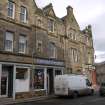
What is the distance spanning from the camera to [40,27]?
2908cm

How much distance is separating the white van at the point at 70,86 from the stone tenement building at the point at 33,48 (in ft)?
8.95

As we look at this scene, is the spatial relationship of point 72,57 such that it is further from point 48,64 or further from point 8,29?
point 8,29

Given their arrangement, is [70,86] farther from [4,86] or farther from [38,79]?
[4,86]

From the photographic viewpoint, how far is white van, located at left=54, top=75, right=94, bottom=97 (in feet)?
83.5

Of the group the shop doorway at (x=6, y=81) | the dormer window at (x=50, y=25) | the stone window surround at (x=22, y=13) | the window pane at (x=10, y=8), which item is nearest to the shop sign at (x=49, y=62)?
the shop doorway at (x=6, y=81)

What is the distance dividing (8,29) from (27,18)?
11.6ft

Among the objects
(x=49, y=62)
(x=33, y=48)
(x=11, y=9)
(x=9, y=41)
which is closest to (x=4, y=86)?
(x=9, y=41)

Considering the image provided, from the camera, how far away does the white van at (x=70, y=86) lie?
25.5m

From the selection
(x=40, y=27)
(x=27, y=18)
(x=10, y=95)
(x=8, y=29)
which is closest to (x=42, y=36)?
(x=40, y=27)

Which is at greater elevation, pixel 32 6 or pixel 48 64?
pixel 32 6

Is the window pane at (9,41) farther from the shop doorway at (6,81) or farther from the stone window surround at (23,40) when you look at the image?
the shop doorway at (6,81)

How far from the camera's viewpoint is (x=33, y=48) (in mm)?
27781

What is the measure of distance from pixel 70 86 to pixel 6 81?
679 cm

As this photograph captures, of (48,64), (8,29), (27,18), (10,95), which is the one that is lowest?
(10,95)
